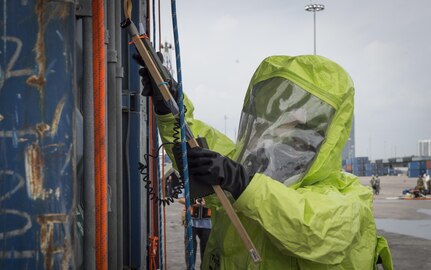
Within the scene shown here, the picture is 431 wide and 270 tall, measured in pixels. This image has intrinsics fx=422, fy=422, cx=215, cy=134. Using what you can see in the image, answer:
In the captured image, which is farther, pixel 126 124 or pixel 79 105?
pixel 126 124

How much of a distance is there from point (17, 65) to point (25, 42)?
3.1 inches

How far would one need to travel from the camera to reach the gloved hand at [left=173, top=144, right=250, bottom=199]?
1694mm

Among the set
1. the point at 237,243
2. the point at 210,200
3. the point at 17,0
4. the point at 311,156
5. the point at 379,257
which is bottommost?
the point at 379,257

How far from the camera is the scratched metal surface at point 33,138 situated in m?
1.35

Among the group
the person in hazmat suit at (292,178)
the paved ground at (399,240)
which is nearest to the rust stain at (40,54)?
the person in hazmat suit at (292,178)

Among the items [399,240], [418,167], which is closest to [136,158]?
[399,240]

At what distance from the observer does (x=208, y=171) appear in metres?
1.69

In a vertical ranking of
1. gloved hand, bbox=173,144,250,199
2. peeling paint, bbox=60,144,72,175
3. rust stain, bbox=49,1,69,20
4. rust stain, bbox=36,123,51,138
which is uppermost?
rust stain, bbox=49,1,69,20

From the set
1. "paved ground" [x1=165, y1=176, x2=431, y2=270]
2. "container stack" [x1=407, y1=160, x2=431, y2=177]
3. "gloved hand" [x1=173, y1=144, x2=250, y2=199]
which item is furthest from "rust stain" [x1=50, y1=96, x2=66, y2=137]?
"container stack" [x1=407, y1=160, x2=431, y2=177]

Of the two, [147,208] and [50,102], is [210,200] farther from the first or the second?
[50,102]

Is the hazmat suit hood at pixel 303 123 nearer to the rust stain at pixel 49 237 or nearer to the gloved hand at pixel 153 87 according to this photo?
Answer: the gloved hand at pixel 153 87

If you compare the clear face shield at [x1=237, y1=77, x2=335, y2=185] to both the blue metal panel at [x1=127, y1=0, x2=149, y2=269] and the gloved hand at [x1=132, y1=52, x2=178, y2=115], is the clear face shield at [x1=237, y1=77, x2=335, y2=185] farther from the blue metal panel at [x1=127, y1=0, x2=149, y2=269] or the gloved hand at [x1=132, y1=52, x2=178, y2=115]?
the blue metal panel at [x1=127, y1=0, x2=149, y2=269]

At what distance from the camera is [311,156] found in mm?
2203

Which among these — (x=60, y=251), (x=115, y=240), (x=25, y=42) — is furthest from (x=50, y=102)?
(x=115, y=240)
